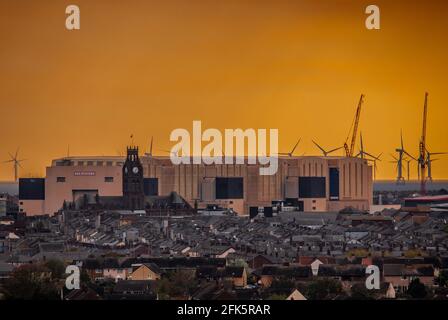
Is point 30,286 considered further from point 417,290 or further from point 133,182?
point 133,182

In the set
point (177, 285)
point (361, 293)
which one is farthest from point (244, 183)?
point (361, 293)

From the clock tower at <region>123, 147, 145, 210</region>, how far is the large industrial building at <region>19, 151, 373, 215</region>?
3694mm

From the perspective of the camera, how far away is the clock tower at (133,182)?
97.5 meters

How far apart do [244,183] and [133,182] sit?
32.2ft

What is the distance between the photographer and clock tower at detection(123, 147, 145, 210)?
97500mm

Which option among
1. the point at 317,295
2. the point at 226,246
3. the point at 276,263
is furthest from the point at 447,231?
the point at 317,295

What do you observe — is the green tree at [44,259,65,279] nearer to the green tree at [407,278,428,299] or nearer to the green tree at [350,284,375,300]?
the green tree at [350,284,375,300]

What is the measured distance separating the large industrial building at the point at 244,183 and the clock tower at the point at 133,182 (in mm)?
3694

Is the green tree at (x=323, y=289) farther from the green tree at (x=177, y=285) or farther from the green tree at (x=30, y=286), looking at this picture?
the green tree at (x=30, y=286)


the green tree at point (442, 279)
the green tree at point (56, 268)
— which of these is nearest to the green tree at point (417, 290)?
the green tree at point (442, 279)

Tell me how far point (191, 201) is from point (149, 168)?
3046 millimetres

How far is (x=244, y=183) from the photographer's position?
106375mm

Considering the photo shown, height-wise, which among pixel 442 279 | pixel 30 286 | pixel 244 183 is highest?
pixel 244 183

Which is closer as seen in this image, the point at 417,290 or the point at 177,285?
the point at 417,290
